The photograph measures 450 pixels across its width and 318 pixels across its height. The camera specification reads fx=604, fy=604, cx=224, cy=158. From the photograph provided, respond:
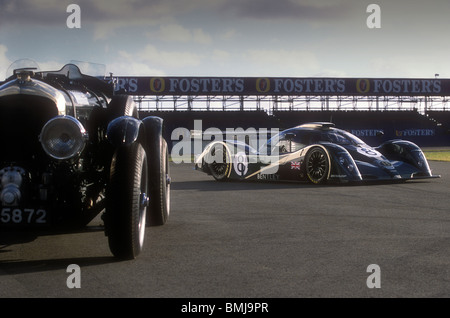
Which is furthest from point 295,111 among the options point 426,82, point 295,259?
point 295,259

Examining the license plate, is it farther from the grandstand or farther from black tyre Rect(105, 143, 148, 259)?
the grandstand

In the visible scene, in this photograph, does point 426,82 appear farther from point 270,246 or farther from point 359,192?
point 270,246

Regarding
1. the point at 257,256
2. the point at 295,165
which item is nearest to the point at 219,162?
the point at 295,165

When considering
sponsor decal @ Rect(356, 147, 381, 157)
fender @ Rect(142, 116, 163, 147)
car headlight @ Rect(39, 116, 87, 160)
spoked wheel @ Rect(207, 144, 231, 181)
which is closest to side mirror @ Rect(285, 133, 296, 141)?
sponsor decal @ Rect(356, 147, 381, 157)

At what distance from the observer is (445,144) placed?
51.2m

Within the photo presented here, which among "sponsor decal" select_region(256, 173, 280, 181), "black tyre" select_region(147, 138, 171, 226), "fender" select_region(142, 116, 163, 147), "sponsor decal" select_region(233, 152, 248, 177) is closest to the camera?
"black tyre" select_region(147, 138, 171, 226)

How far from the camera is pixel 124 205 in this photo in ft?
14.9

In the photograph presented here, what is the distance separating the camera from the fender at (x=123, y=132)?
5.02m

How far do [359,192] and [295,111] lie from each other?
4180cm

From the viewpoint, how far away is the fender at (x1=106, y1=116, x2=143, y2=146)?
502 cm

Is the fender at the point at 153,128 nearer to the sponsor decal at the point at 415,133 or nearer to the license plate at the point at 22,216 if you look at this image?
the license plate at the point at 22,216

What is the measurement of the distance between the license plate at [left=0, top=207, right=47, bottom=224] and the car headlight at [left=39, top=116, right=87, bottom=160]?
486 millimetres

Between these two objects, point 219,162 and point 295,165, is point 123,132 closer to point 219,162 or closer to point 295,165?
point 295,165

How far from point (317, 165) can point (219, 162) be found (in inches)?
106
